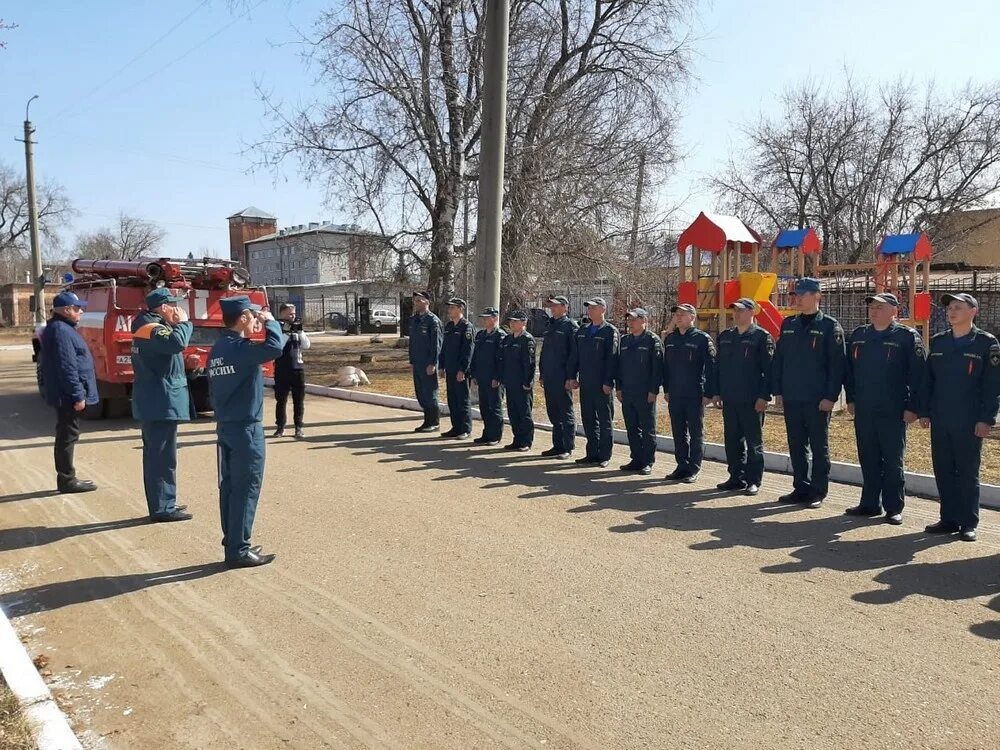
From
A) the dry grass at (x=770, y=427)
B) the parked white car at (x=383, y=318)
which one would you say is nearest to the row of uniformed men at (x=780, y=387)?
the dry grass at (x=770, y=427)

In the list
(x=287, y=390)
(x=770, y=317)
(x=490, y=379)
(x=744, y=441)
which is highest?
(x=770, y=317)

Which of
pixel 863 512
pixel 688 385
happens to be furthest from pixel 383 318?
pixel 863 512

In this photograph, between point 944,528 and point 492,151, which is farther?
point 492,151

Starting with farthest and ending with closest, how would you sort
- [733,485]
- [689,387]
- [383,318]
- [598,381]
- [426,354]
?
[383,318]
[426,354]
[598,381]
[689,387]
[733,485]

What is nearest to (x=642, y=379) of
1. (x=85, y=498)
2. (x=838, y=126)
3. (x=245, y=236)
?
(x=85, y=498)

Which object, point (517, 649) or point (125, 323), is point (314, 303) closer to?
point (125, 323)

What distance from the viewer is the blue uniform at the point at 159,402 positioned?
6.30 meters

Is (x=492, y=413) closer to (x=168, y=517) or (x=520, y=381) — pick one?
(x=520, y=381)

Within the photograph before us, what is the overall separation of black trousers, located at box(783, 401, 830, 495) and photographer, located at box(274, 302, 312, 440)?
245 inches

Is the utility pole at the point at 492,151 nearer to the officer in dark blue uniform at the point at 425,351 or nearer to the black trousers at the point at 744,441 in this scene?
the officer in dark blue uniform at the point at 425,351

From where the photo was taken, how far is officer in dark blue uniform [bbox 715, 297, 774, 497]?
7.32 metres

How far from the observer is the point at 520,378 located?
9602mm

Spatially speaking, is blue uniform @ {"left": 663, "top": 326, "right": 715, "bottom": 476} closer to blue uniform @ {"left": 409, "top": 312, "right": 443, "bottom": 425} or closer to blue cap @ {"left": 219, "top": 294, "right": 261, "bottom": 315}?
blue uniform @ {"left": 409, "top": 312, "right": 443, "bottom": 425}

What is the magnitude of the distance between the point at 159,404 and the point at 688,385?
491 cm
